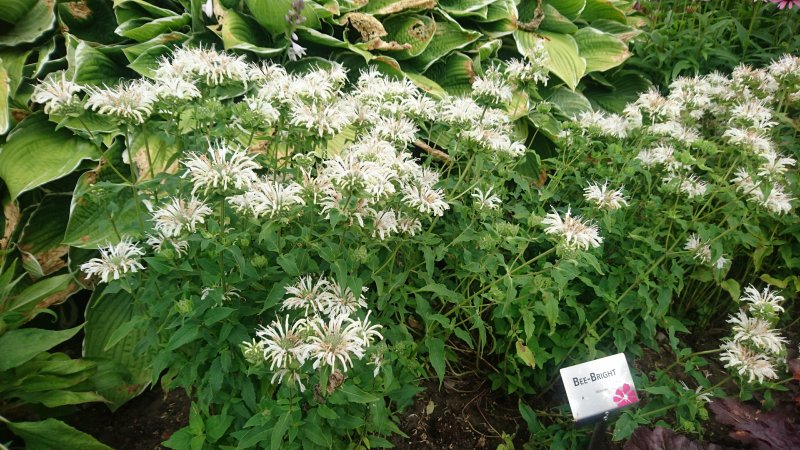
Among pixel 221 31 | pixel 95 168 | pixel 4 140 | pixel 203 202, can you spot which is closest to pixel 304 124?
pixel 203 202

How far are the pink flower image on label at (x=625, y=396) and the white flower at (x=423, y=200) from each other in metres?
0.72

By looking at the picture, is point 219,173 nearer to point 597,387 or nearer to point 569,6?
point 597,387

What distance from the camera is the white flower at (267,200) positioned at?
1129 millimetres

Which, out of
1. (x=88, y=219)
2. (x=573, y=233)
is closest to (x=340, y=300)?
(x=573, y=233)

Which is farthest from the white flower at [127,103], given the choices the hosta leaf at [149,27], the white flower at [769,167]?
the white flower at [769,167]

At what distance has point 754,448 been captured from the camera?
5.54 ft

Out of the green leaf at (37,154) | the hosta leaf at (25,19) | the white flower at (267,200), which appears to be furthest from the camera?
the hosta leaf at (25,19)

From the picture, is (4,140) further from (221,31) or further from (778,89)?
(778,89)

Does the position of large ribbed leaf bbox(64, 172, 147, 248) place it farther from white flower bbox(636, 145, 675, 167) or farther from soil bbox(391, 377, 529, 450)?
white flower bbox(636, 145, 675, 167)

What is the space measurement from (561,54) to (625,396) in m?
2.29

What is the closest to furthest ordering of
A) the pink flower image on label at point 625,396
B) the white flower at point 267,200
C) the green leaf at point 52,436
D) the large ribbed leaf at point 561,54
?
the white flower at point 267,200 → the pink flower image on label at point 625,396 → the green leaf at point 52,436 → the large ribbed leaf at point 561,54

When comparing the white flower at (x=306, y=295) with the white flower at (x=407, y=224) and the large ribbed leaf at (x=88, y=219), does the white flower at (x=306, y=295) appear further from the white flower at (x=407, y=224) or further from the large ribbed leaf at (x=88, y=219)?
the large ribbed leaf at (x=88, y=219)

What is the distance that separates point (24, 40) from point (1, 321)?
58.0 inches

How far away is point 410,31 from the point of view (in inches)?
117
